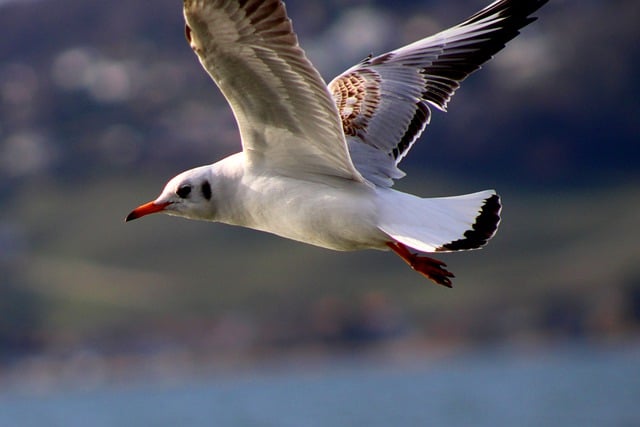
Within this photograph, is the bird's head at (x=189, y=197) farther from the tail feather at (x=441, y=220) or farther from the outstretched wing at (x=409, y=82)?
the outstretched wing at (x=409, y=82)

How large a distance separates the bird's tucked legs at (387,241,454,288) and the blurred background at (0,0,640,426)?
3777 centimetres

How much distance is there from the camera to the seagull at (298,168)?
6332 millimetres

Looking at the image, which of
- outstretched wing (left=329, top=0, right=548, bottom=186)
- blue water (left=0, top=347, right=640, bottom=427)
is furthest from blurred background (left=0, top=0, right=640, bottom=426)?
outstretched wing (left=329, top=0, right=548, bottom=186)

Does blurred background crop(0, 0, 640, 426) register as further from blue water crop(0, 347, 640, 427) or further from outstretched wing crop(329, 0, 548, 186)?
outstretched wing crop(329, 0, 548, 186)

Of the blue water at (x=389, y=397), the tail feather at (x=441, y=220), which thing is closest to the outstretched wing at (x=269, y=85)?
the tail feather at (x=441, y=220)

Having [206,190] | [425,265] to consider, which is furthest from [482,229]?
[206,190]

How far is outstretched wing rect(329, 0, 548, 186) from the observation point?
805cm

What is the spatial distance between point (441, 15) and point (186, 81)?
26338 mm

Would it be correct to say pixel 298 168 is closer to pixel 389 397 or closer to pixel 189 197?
pixel 189 197

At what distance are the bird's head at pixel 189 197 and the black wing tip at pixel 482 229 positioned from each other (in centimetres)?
139

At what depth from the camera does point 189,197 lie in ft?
23.7

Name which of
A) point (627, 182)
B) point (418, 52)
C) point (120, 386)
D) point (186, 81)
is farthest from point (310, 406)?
point (186, 81)

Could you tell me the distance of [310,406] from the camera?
60.8m

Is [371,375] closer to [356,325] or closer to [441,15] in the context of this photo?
[356,325]
